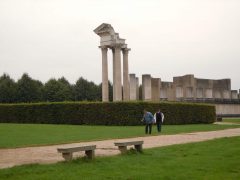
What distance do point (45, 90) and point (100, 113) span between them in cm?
4482

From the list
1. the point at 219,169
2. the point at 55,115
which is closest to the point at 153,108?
the point at 55,115

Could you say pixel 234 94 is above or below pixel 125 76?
below

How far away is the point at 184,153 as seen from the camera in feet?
56.6

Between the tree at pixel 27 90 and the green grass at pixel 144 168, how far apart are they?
67.7 m

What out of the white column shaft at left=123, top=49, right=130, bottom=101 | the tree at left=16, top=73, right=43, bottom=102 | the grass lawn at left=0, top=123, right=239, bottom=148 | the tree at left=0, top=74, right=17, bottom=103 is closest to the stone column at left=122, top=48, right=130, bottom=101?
the white column shaft at left=123, top=49, right=130, bottom=101

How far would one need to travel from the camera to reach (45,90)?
87.2 meters

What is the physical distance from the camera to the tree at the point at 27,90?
82.1m

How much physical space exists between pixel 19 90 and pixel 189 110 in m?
42.0

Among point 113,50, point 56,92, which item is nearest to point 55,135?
point 113,50

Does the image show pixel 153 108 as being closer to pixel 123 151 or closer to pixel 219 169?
pixel 123 151

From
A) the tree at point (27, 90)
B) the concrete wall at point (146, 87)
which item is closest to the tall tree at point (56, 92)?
the tree at point (27, 90)

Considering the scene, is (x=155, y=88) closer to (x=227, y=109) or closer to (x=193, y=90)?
(x=193, y=90)

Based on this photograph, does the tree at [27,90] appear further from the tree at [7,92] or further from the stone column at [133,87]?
the stone column at [133,87]

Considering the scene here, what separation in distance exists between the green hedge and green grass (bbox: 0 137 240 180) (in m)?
25.9
